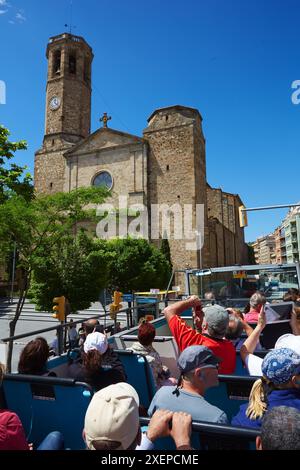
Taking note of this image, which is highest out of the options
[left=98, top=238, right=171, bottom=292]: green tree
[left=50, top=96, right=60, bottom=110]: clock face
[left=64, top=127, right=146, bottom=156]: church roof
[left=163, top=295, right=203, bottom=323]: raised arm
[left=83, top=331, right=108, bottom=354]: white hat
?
[left=50, top=96, right=60, bottom=110]: clock face

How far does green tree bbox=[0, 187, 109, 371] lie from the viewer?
33.4 feet

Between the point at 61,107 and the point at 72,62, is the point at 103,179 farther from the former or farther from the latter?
the point at 72,62

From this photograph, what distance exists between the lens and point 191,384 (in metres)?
2.14

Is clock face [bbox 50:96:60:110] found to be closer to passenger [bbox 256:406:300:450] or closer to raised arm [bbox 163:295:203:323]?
raised arm [bbox 163:295:203:323]

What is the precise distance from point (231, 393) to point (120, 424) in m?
1.33

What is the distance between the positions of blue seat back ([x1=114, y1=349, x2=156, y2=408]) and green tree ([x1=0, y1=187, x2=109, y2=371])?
6.90 metres

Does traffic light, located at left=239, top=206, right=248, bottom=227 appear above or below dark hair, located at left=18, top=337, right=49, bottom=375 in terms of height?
above

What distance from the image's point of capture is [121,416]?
1.66m

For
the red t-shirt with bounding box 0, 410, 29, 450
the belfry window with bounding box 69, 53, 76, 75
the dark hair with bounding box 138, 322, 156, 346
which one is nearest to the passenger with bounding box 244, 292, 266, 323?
the dark hair with bounding box 138, 322, 156, 346

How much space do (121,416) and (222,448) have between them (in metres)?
0.65

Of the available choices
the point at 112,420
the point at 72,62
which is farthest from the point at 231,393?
the point at 72,62

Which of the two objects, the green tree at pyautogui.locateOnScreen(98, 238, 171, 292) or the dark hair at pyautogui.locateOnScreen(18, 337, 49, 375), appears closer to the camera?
the dark hair at pyautogui.locateOnScreen(18, 337, 49, 375)
